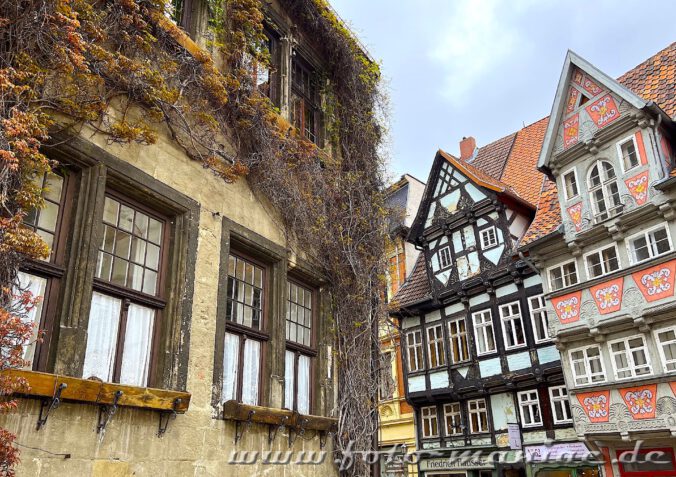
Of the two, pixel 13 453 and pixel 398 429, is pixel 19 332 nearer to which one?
pixel 13 453

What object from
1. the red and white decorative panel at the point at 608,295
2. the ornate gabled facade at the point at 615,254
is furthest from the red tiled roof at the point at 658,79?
the red and white decorative panel at the point at 608,295

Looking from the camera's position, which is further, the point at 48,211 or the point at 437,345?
the point at 437,345

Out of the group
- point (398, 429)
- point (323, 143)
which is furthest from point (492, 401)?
point (323, 143)

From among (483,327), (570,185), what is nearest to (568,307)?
(570,185)

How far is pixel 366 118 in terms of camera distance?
29.9 ft

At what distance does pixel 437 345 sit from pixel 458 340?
0.93 m

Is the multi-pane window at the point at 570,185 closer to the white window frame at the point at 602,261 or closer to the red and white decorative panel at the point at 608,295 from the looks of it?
the white window frame at the point at 602,261

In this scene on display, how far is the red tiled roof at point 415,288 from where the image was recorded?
19.3 meters

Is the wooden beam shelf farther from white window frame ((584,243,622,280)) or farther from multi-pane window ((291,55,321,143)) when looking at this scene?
white window frame ((584,243,622,280))

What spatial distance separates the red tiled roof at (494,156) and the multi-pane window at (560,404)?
25.8 ft

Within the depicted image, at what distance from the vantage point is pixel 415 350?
1928cm

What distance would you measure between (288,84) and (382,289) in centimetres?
340

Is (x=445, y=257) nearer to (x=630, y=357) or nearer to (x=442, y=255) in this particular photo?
(x=442, y=255)

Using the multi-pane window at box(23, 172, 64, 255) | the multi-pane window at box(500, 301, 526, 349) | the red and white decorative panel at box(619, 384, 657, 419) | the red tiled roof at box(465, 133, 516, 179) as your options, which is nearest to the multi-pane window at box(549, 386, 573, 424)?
the multi-pane window at box(500, 301, 526, 349)
